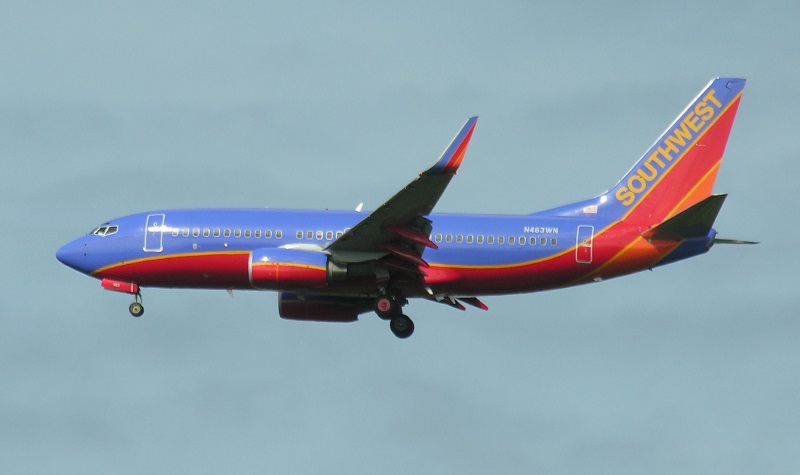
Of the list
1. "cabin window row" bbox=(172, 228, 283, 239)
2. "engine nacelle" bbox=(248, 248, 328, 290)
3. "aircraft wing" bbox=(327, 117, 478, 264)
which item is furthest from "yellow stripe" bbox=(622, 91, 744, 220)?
"cabin window row" bbox=(172, 228, 283, 239)

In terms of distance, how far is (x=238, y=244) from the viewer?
62.1 meters

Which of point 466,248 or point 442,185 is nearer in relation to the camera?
point 442,185

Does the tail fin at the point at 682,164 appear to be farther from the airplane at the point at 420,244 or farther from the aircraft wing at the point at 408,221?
A: the aircraft wing at the point at 408,221

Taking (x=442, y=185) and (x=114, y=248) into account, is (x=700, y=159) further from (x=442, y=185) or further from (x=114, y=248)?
(x=114, y=248)

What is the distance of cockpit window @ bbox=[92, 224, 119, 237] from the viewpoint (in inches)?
2527

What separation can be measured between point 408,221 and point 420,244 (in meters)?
1.71

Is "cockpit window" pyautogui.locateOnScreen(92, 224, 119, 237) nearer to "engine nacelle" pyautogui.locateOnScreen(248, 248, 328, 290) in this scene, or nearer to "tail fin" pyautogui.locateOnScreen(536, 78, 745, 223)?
"engine nacelle" pyautogui.locateOnScreen(248, 248, 328, 290)

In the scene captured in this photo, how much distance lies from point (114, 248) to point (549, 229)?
17.2 meters

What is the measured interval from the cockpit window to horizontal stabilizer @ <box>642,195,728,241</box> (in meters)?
21.0

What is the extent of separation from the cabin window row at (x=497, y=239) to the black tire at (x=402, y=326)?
11.5 feet

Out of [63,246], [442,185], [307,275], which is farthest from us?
[63,246]

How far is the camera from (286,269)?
60.4 metres

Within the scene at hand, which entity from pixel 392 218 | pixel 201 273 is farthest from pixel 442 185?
pixel 201 273

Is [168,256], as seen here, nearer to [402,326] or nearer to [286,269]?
[286,269]
